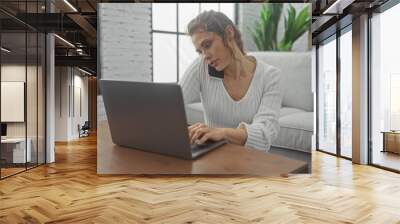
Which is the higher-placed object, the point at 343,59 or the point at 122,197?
the point at 343,59

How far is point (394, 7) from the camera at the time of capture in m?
6.99

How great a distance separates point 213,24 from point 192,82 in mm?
902

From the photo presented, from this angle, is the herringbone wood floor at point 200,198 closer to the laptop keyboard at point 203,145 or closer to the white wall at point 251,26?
the laptop keyboard at point 203,145

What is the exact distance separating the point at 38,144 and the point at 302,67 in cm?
490

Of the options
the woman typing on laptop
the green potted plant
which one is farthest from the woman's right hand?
the green potted plant

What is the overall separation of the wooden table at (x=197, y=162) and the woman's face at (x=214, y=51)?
47.3 inches

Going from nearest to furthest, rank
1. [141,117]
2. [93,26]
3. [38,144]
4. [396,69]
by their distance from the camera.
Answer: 1. [141,117]
2. [396,69]
3. [38,144]
4. [93,26]

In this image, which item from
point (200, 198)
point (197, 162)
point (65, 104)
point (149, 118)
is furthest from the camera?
point (65, 104)

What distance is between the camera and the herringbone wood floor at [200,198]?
3922mm

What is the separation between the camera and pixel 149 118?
580 centimetres

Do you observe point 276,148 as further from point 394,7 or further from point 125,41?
Result: point 394,7

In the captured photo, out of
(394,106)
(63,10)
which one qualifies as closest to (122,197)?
(63,10)

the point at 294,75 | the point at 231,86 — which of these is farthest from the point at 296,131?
the point at 231,86

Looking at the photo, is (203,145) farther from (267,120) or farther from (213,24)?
(213,24)
